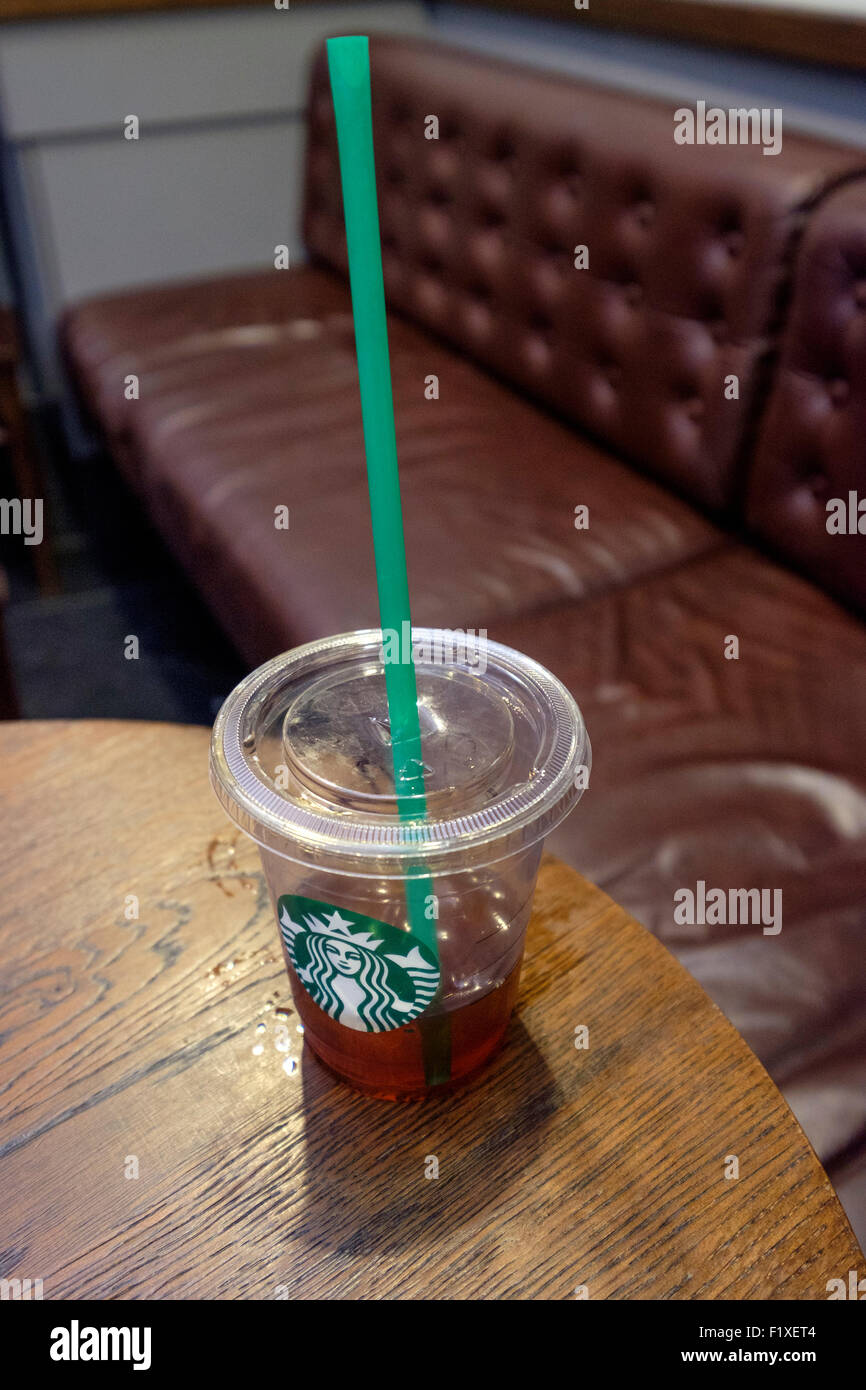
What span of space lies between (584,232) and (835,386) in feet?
1.84

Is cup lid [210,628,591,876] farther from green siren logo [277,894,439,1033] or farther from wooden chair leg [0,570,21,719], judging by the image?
wooden chair leg [0,570,21,719]

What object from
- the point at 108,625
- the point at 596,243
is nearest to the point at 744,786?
the point at 596,243

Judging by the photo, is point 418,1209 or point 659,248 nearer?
point 418,1209

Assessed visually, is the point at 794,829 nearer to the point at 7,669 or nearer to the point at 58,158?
the point at 7,669

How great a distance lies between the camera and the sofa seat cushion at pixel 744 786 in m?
0.87

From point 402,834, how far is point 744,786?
2.19 ft

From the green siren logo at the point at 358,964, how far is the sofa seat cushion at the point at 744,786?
423 mm

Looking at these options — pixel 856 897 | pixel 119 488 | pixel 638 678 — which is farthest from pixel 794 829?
pixel 119 488

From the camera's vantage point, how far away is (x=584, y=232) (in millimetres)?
1721

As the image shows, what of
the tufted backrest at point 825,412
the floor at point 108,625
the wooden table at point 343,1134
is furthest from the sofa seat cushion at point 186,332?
the wooden table at point 343,1134

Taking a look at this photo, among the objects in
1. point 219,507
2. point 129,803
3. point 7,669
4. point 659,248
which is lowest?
point 7,669

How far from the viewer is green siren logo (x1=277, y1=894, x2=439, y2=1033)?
513 millimetres

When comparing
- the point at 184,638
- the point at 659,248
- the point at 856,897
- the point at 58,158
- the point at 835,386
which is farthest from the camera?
the point at 58,158
